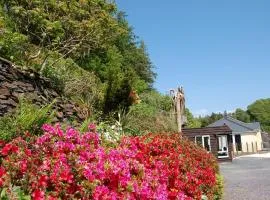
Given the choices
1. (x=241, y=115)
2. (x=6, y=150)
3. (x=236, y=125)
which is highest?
(x=241, y=115)

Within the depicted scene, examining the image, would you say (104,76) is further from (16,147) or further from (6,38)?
(16,147)

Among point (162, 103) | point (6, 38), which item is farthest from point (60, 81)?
point (162, 103)

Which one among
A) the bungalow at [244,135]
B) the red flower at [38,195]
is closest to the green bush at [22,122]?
the red flower at [38,195]

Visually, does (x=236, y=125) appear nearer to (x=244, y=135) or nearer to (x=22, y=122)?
(x=244, y=135)

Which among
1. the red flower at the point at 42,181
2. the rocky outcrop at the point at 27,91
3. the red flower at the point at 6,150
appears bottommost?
the red flower at the point at 42,181

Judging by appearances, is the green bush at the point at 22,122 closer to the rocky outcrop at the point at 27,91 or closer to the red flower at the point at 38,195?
the rocky outcrop at the point at 27,91

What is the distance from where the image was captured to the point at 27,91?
29.7ft

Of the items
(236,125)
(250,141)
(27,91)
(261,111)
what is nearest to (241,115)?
(261,111)

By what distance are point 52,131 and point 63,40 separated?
15.6 metres

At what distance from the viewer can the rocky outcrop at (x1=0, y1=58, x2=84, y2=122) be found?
8000 mm

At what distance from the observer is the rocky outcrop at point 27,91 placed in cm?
800

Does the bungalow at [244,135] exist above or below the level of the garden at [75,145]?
above

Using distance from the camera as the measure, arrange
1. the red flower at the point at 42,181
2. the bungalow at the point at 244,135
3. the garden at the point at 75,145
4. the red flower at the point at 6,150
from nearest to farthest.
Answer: the red flower at the point at 42,181 < the garden at the point at 75,145 < the red flower at the point at 6,150 < the bungalow at the point at 244,135

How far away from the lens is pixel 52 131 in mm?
5219
